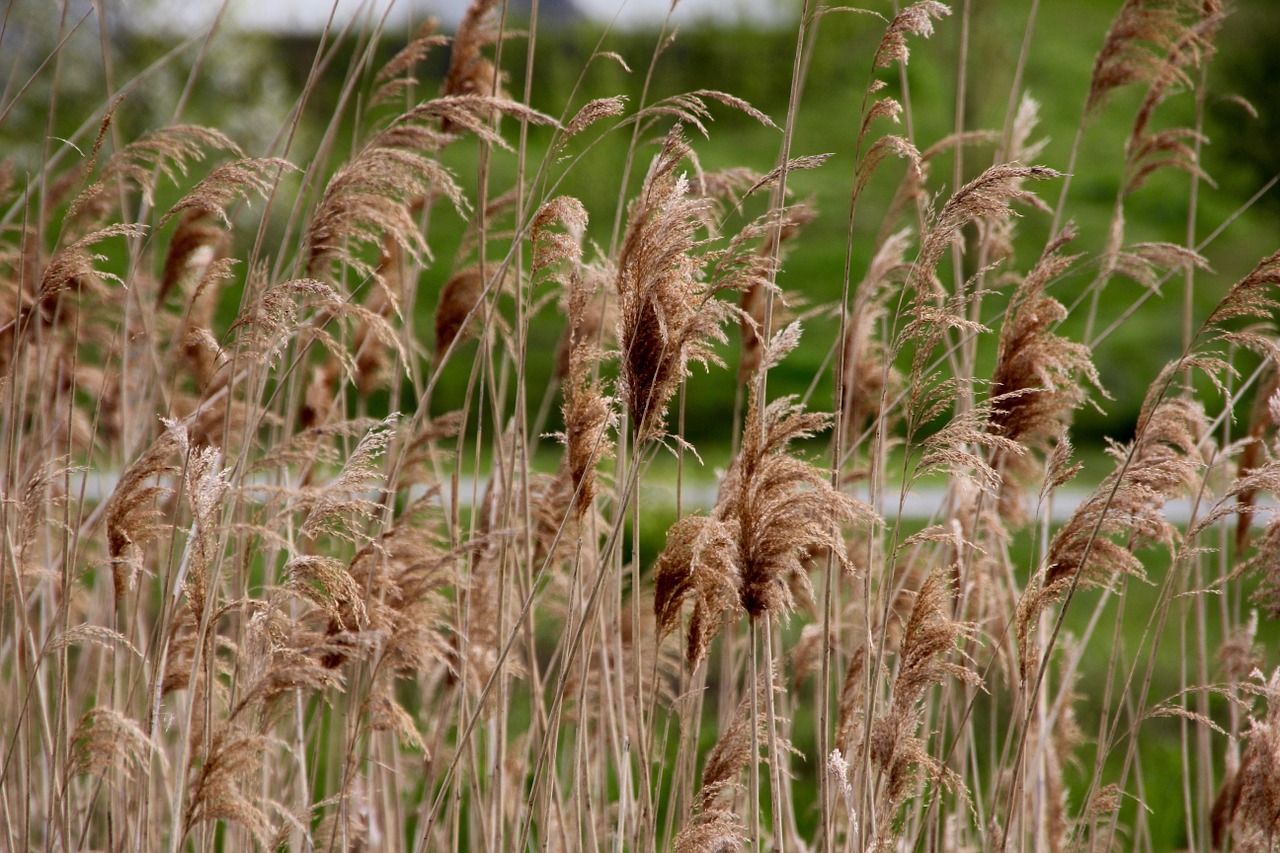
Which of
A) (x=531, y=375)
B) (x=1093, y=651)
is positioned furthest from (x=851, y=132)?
(x=1093, y=651)

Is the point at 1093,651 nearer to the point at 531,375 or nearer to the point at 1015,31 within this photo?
the point at 531,375

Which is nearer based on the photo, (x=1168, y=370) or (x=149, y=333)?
(x=1168, y=370)

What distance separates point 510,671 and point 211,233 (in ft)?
4.13

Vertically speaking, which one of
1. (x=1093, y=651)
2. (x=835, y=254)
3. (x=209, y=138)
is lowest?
(x=1093, y=651)

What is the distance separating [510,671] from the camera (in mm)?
2211

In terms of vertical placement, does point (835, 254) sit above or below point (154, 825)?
above

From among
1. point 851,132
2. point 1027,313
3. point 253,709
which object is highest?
point 851,132

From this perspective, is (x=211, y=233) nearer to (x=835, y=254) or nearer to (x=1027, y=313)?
(x=1027, y=313)

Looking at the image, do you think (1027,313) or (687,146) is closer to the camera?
(687,146)

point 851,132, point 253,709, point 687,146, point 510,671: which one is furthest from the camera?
point 851,132

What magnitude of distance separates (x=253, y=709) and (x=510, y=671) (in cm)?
49

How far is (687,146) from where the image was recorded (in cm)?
172

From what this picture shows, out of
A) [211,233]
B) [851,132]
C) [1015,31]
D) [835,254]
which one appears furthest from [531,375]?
[211,233]

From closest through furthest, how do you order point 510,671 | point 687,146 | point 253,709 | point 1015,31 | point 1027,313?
point 687,146 < point 1027,313 < point 253,709 < point 510,671 < point 1015,31
